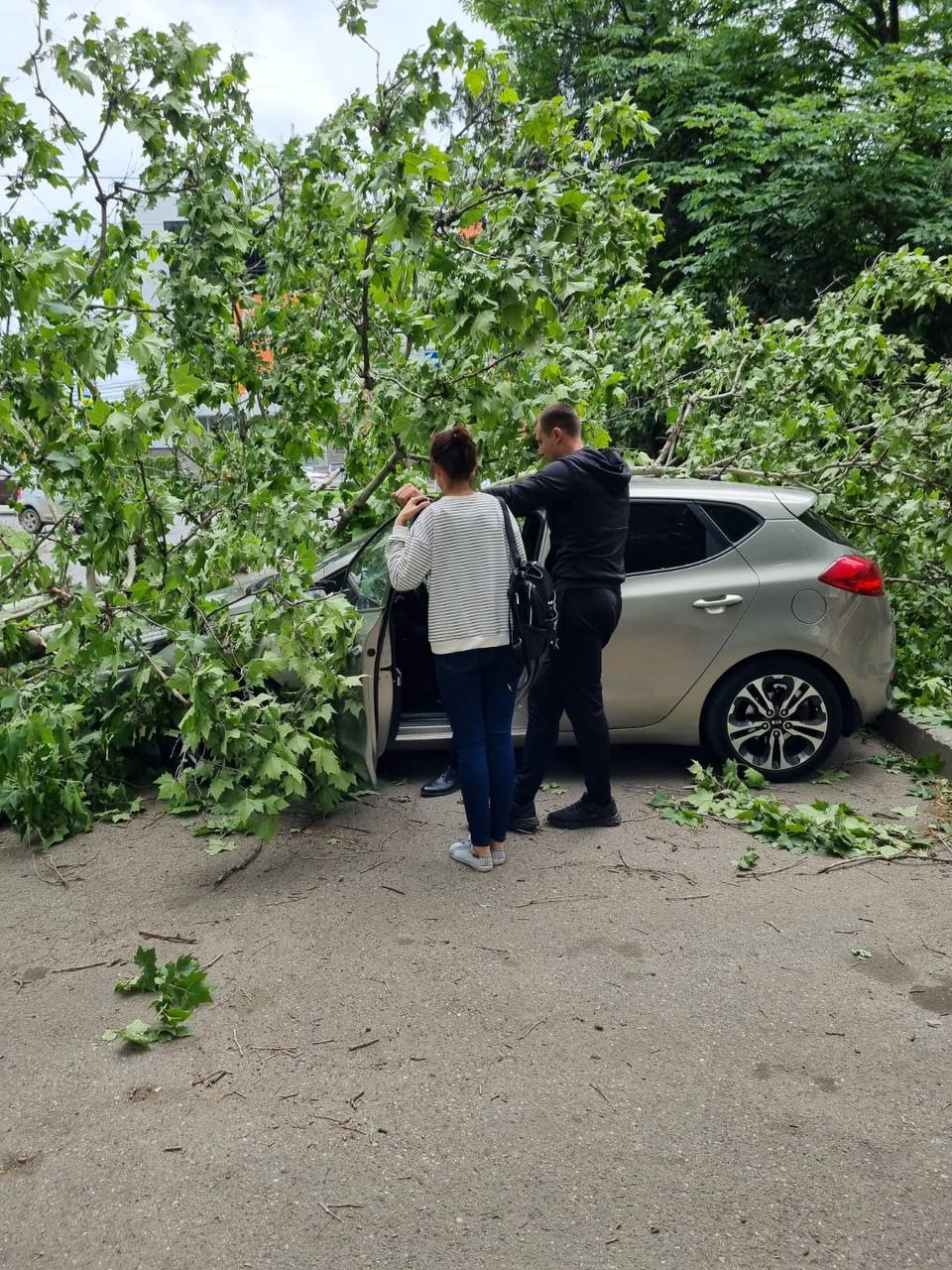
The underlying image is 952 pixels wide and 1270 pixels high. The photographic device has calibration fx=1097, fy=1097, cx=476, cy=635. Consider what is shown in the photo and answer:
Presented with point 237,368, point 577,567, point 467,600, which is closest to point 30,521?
point 237,368

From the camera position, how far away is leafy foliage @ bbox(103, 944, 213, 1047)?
369 centimetres

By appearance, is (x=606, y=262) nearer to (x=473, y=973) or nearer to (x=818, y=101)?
(x=473, y=973)

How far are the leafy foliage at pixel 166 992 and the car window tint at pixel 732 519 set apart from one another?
12.3 ft

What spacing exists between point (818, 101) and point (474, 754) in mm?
15950

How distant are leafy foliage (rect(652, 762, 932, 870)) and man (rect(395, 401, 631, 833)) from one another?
2.14 feet

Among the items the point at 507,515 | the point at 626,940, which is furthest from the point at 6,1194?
the point at 507,515

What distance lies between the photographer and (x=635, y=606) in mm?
6059

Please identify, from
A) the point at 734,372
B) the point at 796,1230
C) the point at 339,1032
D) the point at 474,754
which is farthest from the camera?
the point at 734,372

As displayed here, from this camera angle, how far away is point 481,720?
16.3ft

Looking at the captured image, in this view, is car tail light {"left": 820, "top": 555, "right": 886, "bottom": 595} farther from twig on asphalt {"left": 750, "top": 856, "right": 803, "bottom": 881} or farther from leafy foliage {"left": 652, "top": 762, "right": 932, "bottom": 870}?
twig on asphalt {"left": 750, "top": 856, "right": 803, "bottom": 881}

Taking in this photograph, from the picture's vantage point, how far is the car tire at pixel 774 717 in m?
6.16

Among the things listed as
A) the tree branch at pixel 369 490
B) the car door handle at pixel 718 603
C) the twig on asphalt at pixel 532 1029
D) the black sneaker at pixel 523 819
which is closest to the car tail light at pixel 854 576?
the car door handle at pixel 718 603

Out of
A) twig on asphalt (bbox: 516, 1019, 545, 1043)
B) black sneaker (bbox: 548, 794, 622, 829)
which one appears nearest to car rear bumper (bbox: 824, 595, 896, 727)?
black sneaker (bbox: 548, 794, 622, 829)

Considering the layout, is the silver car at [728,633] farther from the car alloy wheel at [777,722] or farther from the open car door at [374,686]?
the open car door at [374,686]
